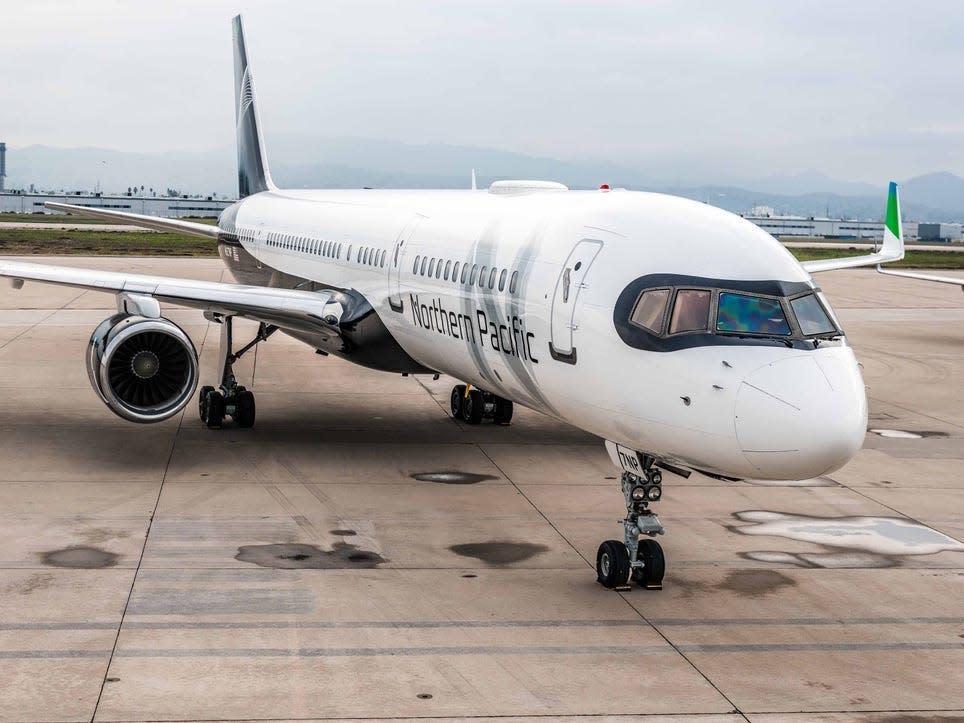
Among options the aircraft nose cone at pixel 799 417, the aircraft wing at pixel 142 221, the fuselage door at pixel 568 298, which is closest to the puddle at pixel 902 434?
the fuselage door at pixel 568 298

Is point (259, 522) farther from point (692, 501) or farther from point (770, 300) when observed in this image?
point (770, 300)

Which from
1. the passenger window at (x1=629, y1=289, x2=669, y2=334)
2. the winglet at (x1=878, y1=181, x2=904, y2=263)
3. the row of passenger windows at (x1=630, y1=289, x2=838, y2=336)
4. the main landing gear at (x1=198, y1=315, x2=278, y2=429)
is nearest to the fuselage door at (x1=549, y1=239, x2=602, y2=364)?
the passenger window at (x1=629, y1=289, x2=669, y2=334)

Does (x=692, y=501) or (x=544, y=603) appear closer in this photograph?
(x=544, y=603)

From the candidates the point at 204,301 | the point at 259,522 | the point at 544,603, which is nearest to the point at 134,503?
the point at 259,522

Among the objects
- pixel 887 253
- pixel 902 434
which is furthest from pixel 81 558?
pixel 887 253

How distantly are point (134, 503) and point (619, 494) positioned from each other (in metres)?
6.43

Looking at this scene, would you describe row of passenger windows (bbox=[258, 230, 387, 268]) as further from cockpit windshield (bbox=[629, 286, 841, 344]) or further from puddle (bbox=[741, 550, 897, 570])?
cockpit windshield (bbox=[629, 286, 841, 344])

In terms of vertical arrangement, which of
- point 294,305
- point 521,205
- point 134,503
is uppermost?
point 521,205

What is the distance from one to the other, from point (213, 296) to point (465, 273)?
5417mm

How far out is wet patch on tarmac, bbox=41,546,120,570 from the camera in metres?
12.6

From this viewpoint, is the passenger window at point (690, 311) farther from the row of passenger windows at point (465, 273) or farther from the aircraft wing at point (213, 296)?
the aircraft wing at point (213, 296)

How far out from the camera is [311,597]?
1175 cm

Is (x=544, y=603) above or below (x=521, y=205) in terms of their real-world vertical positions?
below

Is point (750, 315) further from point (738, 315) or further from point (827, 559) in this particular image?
point (827, 559)
